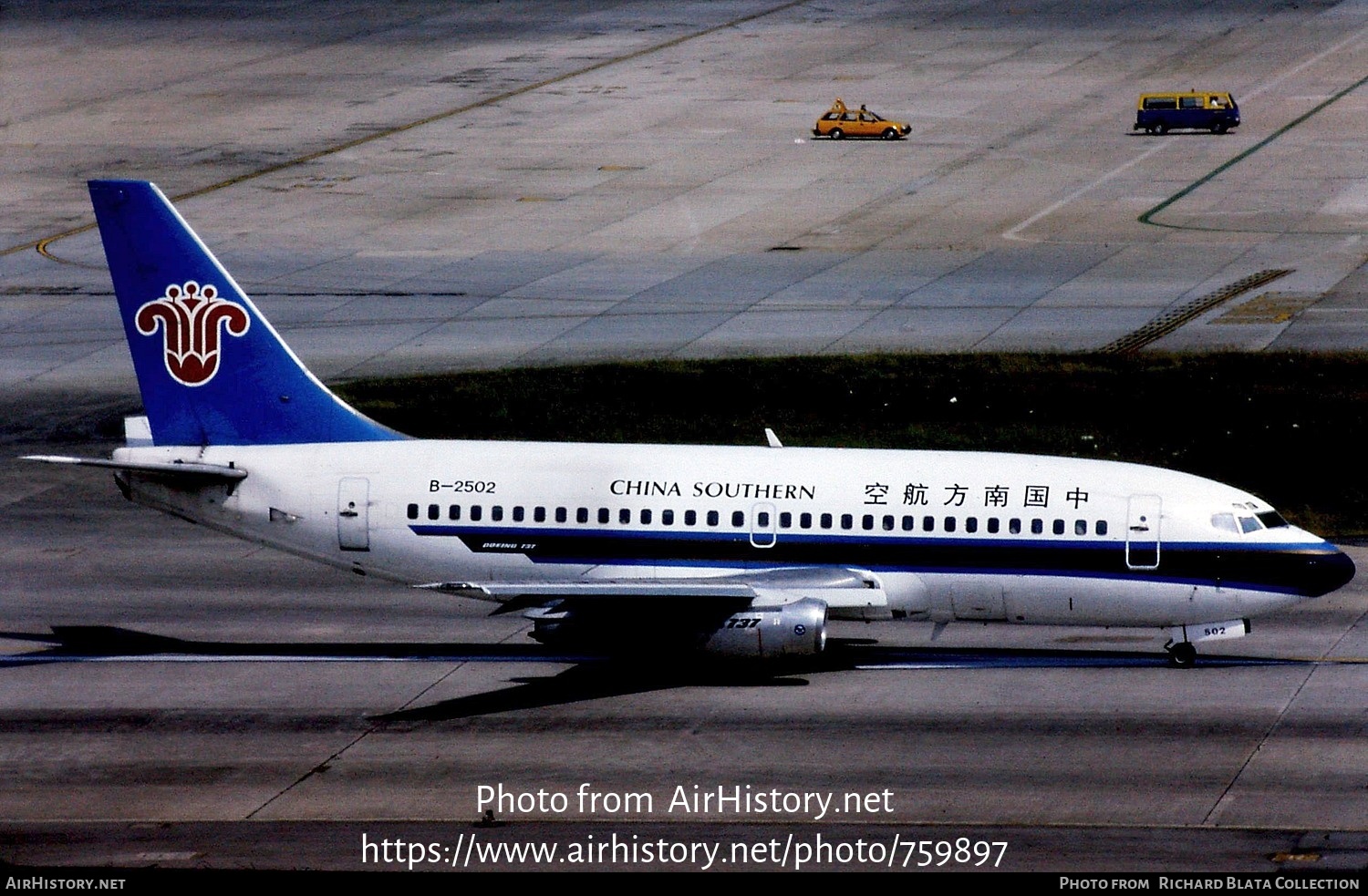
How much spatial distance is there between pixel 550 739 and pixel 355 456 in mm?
7826

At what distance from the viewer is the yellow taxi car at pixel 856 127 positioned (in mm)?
94875

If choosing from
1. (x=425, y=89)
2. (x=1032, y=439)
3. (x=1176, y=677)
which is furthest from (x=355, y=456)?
(x=425, y=89)

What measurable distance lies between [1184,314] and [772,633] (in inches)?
1337

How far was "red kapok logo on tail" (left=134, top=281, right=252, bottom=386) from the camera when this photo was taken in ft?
129

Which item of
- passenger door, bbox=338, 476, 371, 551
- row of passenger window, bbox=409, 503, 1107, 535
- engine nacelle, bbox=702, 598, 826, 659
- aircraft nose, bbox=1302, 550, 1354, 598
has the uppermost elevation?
passenger door, bbox=338, 476, 371, 551

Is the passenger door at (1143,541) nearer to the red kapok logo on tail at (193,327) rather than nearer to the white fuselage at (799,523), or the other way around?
the white fuselage at (799,523)

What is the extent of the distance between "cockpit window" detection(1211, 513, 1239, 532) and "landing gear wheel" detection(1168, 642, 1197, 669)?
2.23 m

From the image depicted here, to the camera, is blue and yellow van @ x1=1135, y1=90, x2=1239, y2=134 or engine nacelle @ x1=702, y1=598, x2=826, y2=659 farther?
blue and yellow van @ x1=1135, y1=90, x2=1239, y2=134

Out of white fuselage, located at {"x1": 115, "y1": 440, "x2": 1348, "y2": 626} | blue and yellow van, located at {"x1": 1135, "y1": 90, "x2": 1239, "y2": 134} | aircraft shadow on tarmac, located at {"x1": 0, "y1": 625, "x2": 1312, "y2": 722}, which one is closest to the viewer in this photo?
white fuselage, located at {"x1": 115, "y1": 440, "x2": 1348, "y2": 626}

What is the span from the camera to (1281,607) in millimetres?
37250

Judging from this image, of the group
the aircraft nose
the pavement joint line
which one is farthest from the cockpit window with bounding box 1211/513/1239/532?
the pavement joint line

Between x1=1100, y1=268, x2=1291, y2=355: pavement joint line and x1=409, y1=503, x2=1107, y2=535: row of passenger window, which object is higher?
x1=409, y1=503, x2=1107, y2=535: row of passenger window

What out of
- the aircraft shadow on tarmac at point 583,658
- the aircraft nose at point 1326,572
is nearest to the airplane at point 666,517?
the aircraft nose at point 1326,572

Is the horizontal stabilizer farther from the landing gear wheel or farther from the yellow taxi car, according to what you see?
the yellow taxi car
